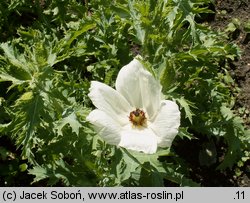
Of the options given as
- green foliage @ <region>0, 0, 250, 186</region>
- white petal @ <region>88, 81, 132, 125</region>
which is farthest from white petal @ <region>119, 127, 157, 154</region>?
green foliage @ <region>0, 0, 250, 186</region>

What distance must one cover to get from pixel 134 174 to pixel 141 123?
69 cm

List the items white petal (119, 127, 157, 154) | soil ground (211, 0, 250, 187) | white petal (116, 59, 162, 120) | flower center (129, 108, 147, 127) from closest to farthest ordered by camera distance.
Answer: white petal (119, 127, 157, 154)
white petal (116, 59, 162, 120)
flower center (129, 108, 147, 127)
soil ground (211, 0, 250, 187)

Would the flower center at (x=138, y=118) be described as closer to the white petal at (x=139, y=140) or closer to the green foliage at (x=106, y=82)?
the white petal at (x=139, y=140)

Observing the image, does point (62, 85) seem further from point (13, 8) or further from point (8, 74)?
point (13, 8)

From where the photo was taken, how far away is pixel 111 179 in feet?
11.1

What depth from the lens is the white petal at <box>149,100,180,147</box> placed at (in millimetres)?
2791

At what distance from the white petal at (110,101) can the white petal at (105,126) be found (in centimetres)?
8

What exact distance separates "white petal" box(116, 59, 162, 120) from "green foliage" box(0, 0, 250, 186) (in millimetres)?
208

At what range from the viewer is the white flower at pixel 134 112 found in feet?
9.20

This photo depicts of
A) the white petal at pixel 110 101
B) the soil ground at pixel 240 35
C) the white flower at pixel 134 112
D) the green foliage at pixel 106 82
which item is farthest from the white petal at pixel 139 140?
the soil ground at pixel 240 35

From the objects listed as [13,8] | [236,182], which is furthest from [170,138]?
[13,8]

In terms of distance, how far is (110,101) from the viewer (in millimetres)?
2957

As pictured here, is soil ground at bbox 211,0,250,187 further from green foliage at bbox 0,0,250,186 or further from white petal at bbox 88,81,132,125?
white petal at bbox 88,81,132,125

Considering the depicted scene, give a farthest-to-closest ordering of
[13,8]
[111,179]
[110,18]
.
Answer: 1. [13,8]
2. [110,18]
3. [111,179]
